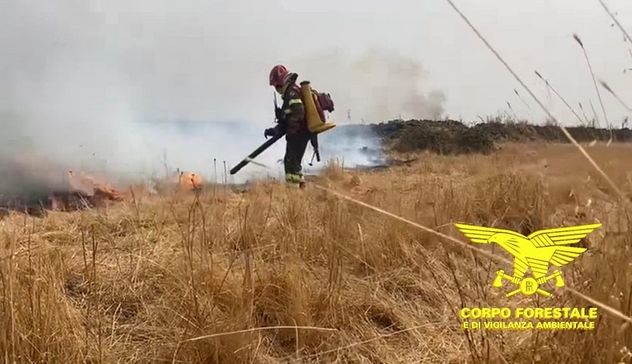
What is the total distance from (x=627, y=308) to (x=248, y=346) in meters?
0.80

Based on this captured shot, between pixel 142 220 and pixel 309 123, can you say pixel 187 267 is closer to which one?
pixel 142 220

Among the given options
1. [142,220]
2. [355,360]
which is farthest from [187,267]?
[142,220]

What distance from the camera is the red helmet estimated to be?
4915mm

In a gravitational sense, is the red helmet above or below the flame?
above

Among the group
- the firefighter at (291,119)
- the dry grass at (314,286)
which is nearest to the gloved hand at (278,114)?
the firefighter at (291,119)

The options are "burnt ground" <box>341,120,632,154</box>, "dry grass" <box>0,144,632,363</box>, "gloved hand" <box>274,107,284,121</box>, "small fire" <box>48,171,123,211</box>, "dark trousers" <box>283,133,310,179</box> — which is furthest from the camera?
"burnt ground" <box>341,120,632,154</box>

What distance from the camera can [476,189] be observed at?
293 cm

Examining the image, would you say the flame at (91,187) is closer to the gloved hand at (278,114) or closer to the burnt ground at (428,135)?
the gloved hand at (278,114)

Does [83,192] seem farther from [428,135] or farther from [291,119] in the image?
[428,135]

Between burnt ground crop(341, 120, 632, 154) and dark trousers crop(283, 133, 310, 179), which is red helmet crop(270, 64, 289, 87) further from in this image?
burnt ground crop(341, 120, 632, 154)

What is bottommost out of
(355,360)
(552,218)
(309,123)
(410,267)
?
(355,360)

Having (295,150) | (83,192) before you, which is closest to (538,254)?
(295,150)

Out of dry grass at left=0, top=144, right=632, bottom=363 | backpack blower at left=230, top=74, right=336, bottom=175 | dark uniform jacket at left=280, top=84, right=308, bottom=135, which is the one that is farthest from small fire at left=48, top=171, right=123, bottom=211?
dry grass at left=0, top=144, right=632, bottom=363

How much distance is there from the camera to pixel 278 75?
495 centimetres
